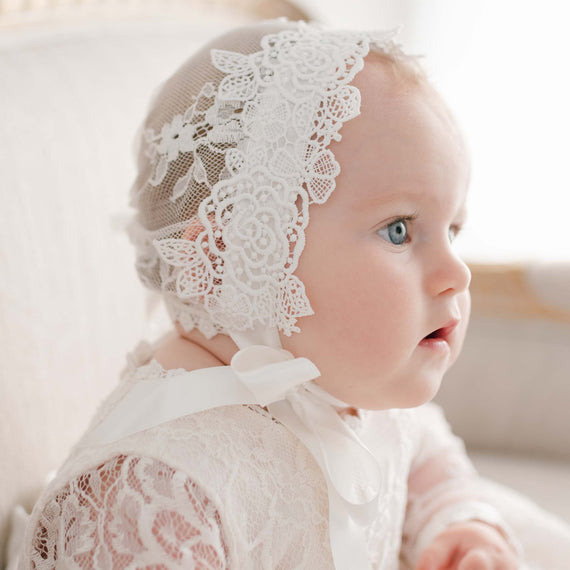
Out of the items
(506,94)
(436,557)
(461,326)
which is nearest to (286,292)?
(461,326)

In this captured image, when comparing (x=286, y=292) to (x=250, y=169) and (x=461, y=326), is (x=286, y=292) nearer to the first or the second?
(x=250, y=169)

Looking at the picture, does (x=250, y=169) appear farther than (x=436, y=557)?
No

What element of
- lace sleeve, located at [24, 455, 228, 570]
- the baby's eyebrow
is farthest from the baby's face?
lace sleeve, located at [24, 455, 228, 570]

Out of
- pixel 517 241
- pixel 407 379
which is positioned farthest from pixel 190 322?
pixel 517 241

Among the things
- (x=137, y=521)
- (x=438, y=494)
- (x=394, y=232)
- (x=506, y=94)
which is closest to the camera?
(x=137, y=521)

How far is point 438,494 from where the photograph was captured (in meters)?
1.11

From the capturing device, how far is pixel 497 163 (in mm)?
2830

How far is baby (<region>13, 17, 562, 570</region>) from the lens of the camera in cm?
77

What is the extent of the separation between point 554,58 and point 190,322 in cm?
227

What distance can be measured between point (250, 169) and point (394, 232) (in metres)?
0.18

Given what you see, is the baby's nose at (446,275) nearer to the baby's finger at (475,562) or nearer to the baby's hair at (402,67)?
the baby's hair at (402,67)

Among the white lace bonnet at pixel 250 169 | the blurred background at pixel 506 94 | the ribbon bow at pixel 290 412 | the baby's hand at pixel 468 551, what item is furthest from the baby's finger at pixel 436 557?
the blurred background at pixel 506 94

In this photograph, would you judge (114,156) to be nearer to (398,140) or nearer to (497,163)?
(398,140)

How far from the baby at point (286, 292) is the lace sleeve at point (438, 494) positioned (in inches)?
9.8
